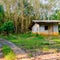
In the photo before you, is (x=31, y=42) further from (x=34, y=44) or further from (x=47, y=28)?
(x=47, y=28)

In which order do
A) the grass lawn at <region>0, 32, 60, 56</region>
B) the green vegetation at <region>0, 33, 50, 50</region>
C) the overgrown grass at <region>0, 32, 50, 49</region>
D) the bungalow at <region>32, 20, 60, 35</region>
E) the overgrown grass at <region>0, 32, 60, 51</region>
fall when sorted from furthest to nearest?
the bungalow at <region>32, 20, 60, 35</region>
the overgrown grass at <region>0, 32, 50, 49</region>
the green vegetation at <region>0, 33, 50, 50</region>
the overgrown grass at <region>0, 32, 60, 51</region>
the grass lawn at <region>0, 32, 60, 56</region>

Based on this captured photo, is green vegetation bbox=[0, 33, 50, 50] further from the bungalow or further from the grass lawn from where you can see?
the bungalow

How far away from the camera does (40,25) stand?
38.0 m

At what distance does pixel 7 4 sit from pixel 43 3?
34.0 feet

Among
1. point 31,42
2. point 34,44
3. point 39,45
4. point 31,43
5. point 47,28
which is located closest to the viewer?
point 39,45

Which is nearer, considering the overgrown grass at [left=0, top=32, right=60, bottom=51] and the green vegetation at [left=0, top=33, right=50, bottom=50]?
the overgrown grass at [left=0, top=32, right=60, bottom=51]

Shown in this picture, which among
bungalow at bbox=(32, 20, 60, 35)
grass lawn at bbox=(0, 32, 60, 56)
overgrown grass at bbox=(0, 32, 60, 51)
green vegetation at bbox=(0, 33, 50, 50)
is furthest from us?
bungalow at bbox=(32, 20, 60, 35)

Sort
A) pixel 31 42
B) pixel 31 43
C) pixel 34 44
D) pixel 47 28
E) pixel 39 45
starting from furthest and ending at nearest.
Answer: pixel 47 28, pixel 31 42, pixel 31 43, pixel 34 44, pixel 39 45

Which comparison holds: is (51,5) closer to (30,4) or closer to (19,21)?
(30,4)

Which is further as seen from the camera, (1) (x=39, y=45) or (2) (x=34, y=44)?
(2) (x=34, y=44)

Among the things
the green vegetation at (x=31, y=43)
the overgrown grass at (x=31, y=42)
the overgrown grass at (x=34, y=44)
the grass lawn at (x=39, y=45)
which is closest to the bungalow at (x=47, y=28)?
the overgrown grass at (x=31, y=42)

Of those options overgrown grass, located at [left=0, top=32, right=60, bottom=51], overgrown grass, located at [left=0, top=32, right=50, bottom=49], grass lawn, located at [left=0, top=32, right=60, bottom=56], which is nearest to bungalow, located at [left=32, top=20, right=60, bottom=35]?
overgrown grass, located at [left=0, top=32, right=50, bottom=49]

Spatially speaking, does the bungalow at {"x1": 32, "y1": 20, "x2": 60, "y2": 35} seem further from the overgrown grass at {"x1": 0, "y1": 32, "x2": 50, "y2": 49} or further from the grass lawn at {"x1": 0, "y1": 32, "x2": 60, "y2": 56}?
the grass lawn at {"x1": 0, "y1": 32, "x2": 60, "y2": 56}

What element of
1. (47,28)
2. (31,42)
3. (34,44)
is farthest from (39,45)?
(47,28)
